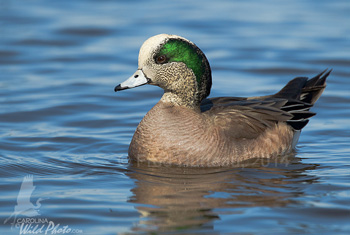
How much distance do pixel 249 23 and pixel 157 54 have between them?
825 cm

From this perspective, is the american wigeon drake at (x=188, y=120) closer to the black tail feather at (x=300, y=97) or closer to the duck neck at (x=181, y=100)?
the duck neck at (x=181, y=100)

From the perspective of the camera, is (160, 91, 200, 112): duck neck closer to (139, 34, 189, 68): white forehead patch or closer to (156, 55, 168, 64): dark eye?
(156, 55, 168, 64): dark eye

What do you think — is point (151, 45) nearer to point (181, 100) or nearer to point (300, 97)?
point (181, 100)

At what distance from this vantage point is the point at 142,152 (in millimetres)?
7352

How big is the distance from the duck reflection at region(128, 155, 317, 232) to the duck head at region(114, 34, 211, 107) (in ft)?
2.86

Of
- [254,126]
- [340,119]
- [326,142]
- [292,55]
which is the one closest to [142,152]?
[254,126]

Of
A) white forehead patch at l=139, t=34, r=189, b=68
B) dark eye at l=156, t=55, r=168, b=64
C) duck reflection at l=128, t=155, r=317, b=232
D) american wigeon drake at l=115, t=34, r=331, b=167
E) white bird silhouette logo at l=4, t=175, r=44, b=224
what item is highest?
white forehead patch at l=139, t=34, r=189, b=68

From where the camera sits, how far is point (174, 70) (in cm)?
732

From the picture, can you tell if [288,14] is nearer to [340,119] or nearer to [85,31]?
[85,31]

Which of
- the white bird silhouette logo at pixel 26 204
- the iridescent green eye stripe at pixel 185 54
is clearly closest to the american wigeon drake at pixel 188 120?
the iridescent green eye stripe at pixel 185 54

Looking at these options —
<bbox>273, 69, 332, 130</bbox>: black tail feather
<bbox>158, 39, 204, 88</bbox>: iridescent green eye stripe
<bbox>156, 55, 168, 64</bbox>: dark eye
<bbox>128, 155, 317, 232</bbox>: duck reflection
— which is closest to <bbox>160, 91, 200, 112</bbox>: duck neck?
<bbox>158, 39, 204, 88</bbox>: iridescent green eye stripe

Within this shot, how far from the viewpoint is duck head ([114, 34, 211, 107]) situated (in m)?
7.19

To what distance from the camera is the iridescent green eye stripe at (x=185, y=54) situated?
724cm

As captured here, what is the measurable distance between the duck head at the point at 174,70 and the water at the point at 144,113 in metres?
0.89
